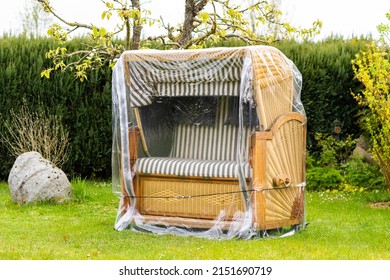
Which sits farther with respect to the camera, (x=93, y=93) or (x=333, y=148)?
(x=93, y=93)

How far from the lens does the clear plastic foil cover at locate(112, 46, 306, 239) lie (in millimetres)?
6977

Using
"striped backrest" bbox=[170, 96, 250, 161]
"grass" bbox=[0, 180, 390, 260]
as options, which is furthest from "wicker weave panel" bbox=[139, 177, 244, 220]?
"striped backrest" bbox=[170, 96, 250, 161]

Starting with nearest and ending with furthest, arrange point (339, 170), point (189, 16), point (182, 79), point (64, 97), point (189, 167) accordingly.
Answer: point (189, 167), point (182, 79), point (189, 16), point (339, 170), point (64, 97)

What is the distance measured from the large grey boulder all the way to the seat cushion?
6.75 ft

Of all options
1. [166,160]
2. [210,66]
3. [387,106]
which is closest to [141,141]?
[166,160]

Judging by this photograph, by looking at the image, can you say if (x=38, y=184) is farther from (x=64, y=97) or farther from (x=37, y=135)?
(x=64, y=97)

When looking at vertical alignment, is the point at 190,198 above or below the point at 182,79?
below

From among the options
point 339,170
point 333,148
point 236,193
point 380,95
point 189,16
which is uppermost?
point 189,16

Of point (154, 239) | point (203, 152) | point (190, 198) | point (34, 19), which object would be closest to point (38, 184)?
point (203, 152)

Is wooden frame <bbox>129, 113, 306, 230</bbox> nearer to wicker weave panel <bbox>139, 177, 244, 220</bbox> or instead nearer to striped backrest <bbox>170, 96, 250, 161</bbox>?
wicker weave panel <bbox>139, 177, 244, 220</bbox>

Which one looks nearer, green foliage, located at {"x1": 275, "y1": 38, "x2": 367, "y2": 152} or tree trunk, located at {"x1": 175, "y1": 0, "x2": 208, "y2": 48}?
tree trunk, located at {"x1": 175, "y1": 0, "x2": 208, "y2": 48}

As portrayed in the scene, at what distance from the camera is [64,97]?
11859 millimetres

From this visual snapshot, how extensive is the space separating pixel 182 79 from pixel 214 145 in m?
0.88

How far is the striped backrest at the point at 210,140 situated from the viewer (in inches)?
317
